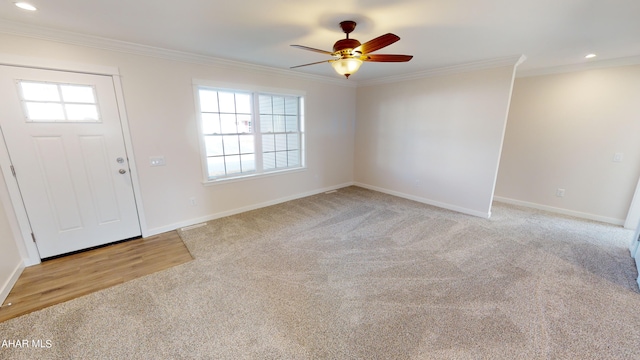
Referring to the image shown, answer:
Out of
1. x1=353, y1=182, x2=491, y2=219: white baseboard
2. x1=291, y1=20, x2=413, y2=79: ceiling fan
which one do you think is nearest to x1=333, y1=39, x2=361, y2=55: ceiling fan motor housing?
x1=291, y1=20, x2=413, y2=79: ceiling fan

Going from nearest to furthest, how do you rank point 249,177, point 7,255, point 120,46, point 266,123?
point 7,255 → point 120,46 → point 249,177 → point 266,123

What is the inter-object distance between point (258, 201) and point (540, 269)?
3.94m

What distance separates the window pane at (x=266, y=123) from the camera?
4.16 metres

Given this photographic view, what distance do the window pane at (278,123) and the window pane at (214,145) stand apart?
1035 mm

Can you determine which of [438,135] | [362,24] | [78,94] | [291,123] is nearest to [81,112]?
[78,94]

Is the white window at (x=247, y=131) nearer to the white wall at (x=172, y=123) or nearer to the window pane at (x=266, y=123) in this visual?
the window pane at (x=266, y=123)

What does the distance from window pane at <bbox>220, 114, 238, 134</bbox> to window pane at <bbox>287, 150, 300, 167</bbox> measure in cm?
119

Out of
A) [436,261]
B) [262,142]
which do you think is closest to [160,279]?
[262,142]

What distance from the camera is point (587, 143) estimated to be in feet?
12.2

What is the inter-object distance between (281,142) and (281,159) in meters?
0.33

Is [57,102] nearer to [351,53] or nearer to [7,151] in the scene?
[7,151]

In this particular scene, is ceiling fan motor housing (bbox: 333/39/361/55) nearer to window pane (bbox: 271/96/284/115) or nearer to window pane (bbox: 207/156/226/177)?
window pane (bbox: 271/96/284/115)

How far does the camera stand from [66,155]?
8.59 feet

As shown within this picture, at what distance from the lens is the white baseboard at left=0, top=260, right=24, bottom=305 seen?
207 centimetres
